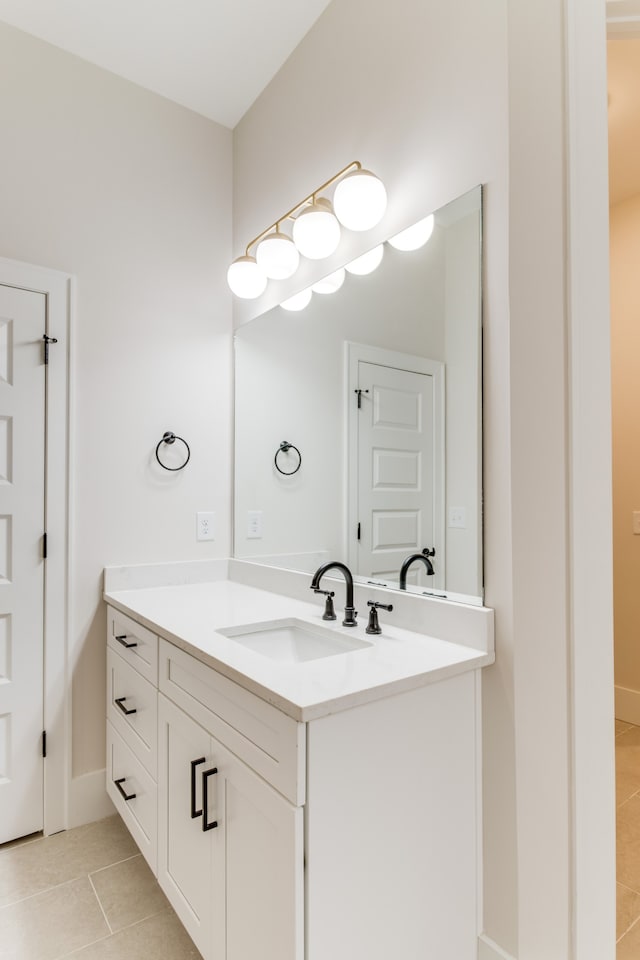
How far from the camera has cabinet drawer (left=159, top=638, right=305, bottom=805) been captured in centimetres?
93

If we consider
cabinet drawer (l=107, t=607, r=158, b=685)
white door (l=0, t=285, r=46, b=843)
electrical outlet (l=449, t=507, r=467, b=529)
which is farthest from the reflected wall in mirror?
white door (l=0, t=285, r=46, b=843)

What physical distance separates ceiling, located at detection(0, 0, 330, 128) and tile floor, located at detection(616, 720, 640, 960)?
2.98 metres

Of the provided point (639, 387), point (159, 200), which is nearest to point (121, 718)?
point (159, 200)

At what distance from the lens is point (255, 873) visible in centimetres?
103

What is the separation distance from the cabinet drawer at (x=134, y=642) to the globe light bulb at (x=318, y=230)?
4.28 feet

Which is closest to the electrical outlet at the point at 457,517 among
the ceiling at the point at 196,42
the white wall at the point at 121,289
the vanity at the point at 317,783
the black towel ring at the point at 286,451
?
the vanity at the point at 317,783

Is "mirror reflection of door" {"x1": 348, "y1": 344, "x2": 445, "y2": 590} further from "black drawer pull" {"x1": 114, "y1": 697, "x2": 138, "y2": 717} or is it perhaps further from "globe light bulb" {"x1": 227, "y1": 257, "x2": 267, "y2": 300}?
"black drawer pull" {"x1": 114, "y1": 697, "x2": 138, "y2": 717}

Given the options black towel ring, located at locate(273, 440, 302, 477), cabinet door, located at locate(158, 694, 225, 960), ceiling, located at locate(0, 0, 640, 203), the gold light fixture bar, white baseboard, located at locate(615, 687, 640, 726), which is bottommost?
white baseboard, located at locate(615, 687, 640, 726)

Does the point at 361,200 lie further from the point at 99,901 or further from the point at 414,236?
the point at 99,901

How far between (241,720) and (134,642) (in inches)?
29.6

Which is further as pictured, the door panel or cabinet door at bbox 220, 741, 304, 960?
the door panel

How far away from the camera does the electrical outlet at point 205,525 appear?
7.34ft

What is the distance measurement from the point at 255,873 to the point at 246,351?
182 centimetres

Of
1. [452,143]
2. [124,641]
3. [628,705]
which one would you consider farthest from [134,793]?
[628,705]
